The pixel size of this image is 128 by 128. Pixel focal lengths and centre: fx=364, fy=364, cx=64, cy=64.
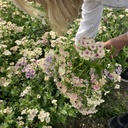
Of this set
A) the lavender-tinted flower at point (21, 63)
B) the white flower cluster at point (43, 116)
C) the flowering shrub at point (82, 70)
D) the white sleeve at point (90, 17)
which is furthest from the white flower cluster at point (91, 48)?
the lavender-tinted flower at point (21, 63)

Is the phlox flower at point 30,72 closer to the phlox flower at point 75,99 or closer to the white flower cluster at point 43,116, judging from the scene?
the white flower cluster at point 43,116

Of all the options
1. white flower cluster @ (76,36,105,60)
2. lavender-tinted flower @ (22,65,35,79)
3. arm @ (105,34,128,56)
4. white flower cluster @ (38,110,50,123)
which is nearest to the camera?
white flower cluster @ (76,36,105,60)

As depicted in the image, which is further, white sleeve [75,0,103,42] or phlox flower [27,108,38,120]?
phlox flower [27,108,38,120]

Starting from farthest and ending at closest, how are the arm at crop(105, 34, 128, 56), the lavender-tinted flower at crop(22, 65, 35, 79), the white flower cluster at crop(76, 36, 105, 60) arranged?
the lavender-tinted flower at crop(22, 65, 35, 79) < the arm at crop(105, 34, 128, 56) < the white flower cluster at crop(76, 36, 105, 60)

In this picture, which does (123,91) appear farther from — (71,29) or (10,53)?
(10,53)

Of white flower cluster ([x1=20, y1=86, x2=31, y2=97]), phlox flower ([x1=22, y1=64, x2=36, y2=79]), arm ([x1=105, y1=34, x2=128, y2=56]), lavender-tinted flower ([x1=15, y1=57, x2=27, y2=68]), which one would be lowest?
arm ([x1=105, y1=34, x2=128, y2=56])

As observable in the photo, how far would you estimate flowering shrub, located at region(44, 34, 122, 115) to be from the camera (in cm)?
154

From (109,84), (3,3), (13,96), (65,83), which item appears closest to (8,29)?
(3,3)

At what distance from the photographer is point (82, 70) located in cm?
163

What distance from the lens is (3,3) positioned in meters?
2.82

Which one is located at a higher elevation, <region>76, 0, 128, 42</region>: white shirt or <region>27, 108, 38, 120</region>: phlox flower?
<region>76, 0, 128, 42</region>: white shirt

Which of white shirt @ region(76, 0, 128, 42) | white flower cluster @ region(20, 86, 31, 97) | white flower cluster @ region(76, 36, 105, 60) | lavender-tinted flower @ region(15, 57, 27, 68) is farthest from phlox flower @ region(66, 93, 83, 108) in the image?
lavender-tinted flower @ region(15, 57, 27, 68)

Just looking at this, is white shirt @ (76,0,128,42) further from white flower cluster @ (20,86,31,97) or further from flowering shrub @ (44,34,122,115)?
white flower cluster @ (20,86,31,97)

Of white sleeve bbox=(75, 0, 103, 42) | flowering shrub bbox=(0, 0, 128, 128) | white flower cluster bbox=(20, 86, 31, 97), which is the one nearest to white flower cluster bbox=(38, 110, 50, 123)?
flowering shrub bbox=(0, 0, 128, 128)
